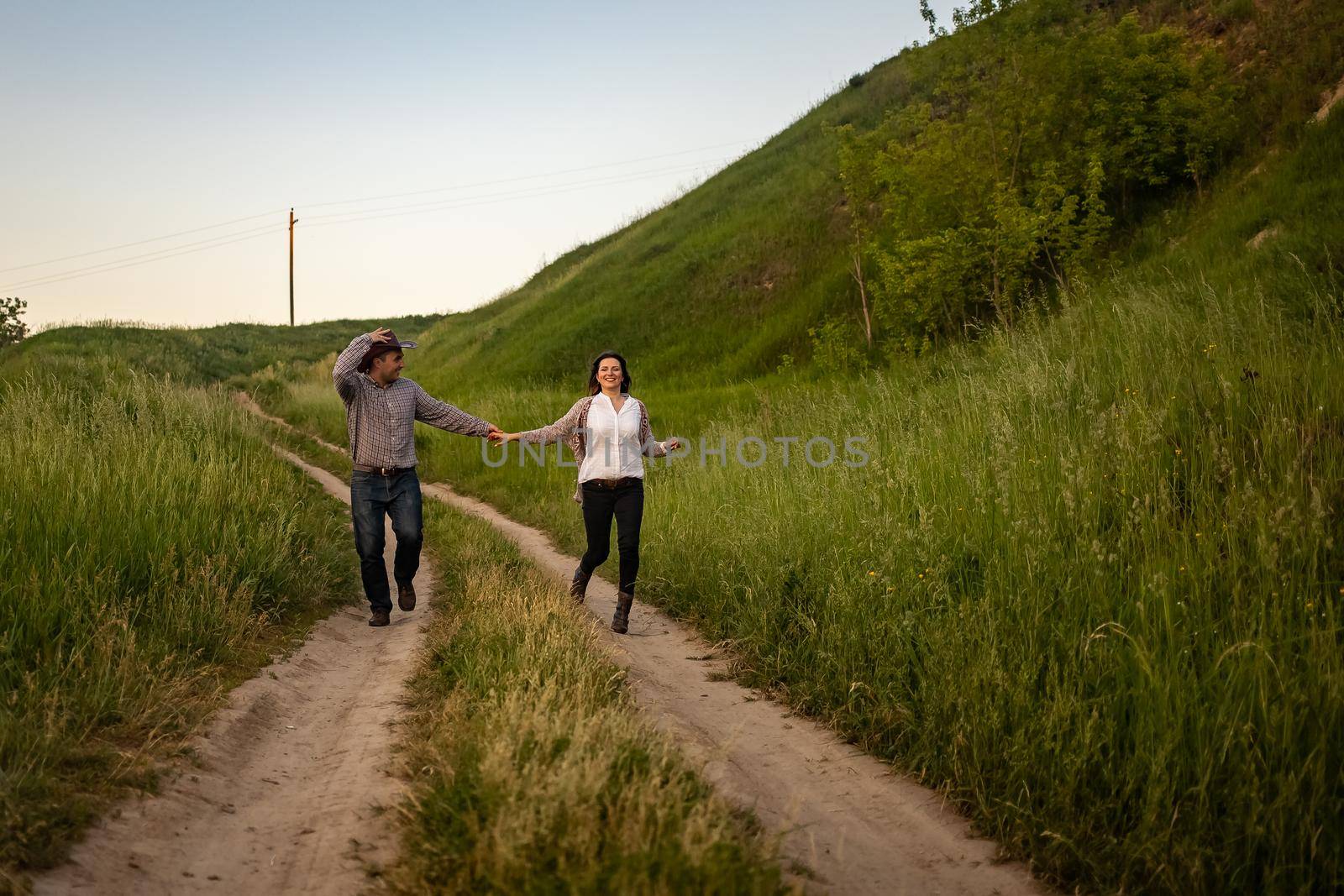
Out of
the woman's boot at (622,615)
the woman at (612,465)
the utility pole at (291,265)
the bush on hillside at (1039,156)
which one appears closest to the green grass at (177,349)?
the utility pole at (291,265)

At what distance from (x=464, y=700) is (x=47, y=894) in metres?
1.85

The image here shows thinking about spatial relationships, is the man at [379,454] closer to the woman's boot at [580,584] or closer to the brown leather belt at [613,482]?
the brown leather belt at [613,482]

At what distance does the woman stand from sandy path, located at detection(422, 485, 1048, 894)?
1240 millimetres

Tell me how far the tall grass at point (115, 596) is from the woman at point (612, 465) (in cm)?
253

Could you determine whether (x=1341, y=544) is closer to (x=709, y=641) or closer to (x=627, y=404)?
(x=709, y=641)

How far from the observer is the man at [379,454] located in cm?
766

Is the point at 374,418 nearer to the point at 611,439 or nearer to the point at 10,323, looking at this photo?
the point at 611,439

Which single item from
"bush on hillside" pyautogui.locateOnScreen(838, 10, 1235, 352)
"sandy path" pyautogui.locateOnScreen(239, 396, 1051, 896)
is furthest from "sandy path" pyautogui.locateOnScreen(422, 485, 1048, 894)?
"bush on hillside" pyautogui.locateOnScreen(838, 10, 1235, 352)

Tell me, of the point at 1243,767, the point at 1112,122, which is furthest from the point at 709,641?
the point at 1112,122

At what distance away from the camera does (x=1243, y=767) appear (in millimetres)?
3326

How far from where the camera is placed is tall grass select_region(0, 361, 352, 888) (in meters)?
3.64

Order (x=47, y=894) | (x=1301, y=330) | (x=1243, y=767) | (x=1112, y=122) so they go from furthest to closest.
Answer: (x=1112, y=122)
(x=1301, y=330)
(x=1243, y=767)
(x=47, y=894)

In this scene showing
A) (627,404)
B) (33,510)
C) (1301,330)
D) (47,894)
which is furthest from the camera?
(627,404)

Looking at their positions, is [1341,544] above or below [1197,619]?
above
